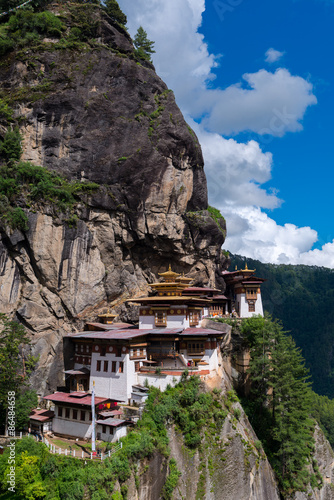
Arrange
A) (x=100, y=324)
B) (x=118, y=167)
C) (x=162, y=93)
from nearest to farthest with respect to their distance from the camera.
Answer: (x=100, y=324) < (x=118, y=167) < (x=162, y=93)

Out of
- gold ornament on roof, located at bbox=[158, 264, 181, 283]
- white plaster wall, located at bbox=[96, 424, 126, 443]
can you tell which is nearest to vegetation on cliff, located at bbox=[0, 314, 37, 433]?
white plaster wall, located at bbox=[96, 424, 126, 443]

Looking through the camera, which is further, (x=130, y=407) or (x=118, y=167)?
(x=118, y=167)

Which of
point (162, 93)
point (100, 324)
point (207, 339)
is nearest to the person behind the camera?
point (207, 339)

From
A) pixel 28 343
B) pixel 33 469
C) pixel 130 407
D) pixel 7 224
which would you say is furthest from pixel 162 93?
pixel 33 469

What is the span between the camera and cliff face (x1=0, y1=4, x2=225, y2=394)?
36.1 meters

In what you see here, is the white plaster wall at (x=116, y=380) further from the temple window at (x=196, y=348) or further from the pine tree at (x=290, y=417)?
the pine tree at (x=290, y=417)

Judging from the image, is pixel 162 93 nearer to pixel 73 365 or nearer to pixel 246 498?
pixel 73 365

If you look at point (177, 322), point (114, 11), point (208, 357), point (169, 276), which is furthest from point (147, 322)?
point (114, 11)

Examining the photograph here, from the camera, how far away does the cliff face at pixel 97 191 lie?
3609 centimetres

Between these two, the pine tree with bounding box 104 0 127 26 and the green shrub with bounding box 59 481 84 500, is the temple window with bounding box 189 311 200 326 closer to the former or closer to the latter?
the green shrub with bounding box 59 481 84 500

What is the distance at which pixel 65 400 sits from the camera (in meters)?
28.5

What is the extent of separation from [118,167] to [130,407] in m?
24.5

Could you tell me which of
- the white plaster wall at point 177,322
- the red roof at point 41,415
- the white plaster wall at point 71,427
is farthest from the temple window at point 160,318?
the red roof at point 41,415

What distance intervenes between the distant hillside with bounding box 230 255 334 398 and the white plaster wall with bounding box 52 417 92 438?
361 feet
